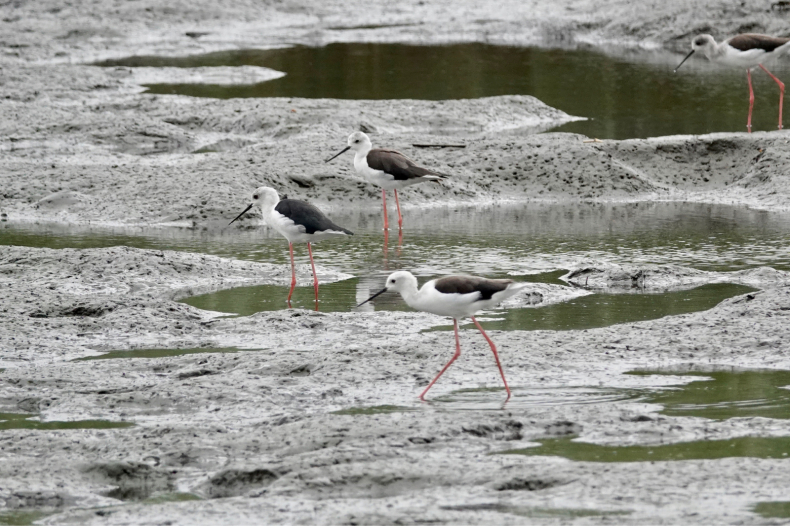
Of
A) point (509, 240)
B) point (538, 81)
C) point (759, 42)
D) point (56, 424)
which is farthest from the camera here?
point (538, 81)

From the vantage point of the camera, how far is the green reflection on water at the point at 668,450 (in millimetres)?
5492

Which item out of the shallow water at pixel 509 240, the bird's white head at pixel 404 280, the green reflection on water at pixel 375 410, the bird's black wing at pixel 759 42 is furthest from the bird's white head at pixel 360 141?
the bird's black wing at pixel 759 42

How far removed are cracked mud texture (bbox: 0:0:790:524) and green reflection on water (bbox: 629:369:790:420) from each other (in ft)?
0.51

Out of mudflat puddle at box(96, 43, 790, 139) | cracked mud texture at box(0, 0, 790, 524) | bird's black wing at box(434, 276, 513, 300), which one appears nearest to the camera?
cracked mud texture at box(0, 0, 790, 524)

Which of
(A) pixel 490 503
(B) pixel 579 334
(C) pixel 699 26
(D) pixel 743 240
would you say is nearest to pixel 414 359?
(B) pixel 579 334

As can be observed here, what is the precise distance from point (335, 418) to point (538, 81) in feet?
49.7

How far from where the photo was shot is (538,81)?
799 inches

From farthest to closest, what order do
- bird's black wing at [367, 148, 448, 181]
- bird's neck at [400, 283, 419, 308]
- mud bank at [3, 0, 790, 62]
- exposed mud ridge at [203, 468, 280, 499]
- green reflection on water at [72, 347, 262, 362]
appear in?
mud bank at [3, 0, 790, 62] < bird's black wing at [367, 148, 448, 181] < green reflection on water at [72, 347, 262, 362] < bird's neck at [400, 283, 419, 308] < exposed mud ridge at [203, 468, 280, 499]

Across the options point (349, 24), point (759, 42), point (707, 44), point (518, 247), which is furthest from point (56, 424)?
point (349, 24)

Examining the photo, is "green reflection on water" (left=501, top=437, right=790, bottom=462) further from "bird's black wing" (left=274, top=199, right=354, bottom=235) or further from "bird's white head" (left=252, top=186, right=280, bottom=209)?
"bird's white head" (left=252, top=186, right=280, bottom=209)

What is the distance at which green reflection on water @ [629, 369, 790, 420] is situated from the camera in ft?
20.1

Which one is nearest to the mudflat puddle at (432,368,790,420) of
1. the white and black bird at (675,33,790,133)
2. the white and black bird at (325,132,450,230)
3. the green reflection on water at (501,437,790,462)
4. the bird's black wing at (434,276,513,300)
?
the green reflection on water at (501,437,790,462)

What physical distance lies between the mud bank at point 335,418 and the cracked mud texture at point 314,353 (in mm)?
16

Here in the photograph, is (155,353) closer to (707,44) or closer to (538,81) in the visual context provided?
(707,44)
